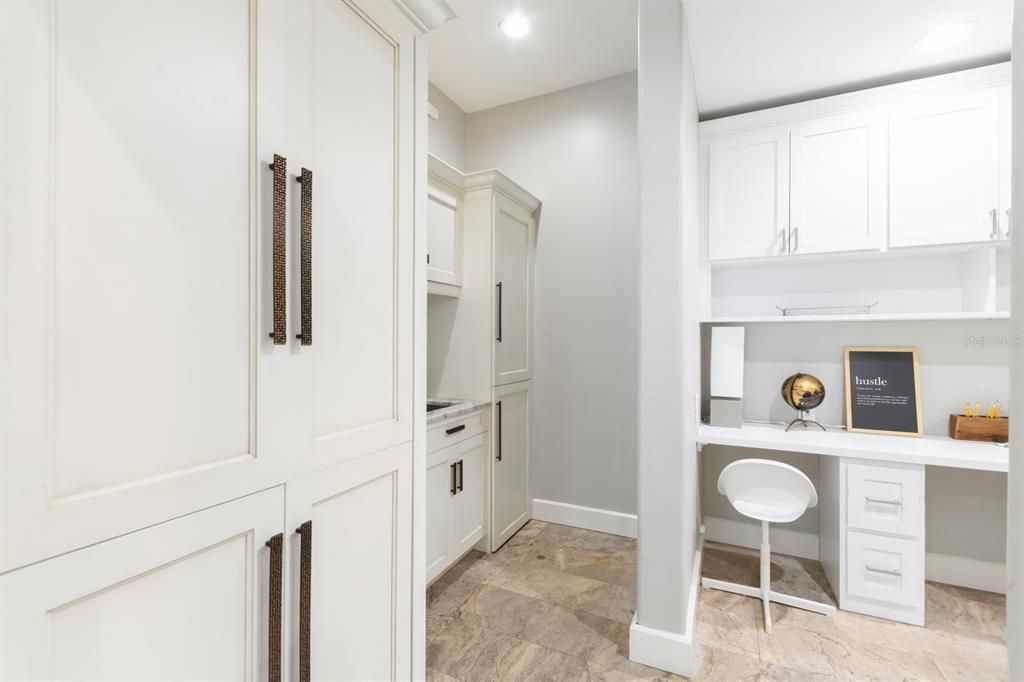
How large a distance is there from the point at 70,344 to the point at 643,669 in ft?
6.67

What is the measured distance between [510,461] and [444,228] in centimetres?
145

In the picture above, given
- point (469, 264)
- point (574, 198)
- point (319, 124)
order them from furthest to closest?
point (574, 198) → point (469, 264) → point (319, 124)

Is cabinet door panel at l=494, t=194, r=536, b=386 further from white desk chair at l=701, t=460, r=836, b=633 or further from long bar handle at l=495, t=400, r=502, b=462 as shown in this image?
white desk chair at l=701, t=460, r=836, b=633

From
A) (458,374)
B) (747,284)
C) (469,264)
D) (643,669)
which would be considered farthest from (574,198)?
(643,669)

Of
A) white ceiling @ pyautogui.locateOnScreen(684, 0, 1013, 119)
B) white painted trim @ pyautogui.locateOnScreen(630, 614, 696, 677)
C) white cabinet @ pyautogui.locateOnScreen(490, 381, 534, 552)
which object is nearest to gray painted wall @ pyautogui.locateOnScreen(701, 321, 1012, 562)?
white ceiling @ pyautogui.locateOnScreen(684, 0, 1013, 119)

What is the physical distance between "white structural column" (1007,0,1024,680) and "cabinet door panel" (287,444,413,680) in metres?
0.88

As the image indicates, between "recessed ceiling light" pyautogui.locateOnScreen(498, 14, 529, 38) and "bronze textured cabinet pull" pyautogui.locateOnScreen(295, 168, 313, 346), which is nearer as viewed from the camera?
"bronze textured cabinet pull" pyautogui.locateOnScreen(295, 168, 313, 346)

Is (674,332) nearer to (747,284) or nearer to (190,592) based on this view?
(747,284)

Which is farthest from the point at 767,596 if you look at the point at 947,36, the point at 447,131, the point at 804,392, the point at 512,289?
the point at 447,131

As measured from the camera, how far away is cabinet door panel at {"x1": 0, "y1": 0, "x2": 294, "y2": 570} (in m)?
0.53

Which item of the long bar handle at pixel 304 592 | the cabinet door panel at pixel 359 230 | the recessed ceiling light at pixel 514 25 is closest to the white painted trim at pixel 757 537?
the cabinet door panel at pixel 359 230

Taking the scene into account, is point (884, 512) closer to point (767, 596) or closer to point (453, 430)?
point (767, 596)

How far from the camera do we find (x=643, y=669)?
6.00 ft

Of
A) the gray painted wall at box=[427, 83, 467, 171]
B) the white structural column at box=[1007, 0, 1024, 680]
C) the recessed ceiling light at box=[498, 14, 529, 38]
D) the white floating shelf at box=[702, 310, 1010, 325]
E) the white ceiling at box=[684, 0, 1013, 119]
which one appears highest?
the recessed ceiling light at box=[498, 14, 529, 38]
